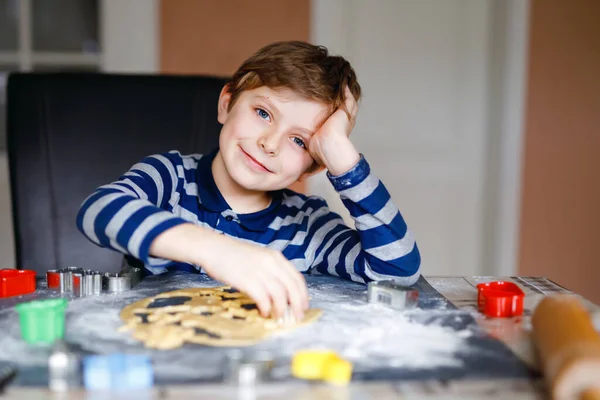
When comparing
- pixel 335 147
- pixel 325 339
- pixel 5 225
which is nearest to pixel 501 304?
pixel 325 339

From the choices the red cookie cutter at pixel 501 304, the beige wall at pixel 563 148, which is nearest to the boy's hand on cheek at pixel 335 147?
the red cookie cutter at pixel 501 304

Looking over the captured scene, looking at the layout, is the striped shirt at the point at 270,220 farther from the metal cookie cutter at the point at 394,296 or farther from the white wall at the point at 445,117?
the white wall at the point at 445,117

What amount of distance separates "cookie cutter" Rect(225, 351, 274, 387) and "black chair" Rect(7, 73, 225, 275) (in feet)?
2.83

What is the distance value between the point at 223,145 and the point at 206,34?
140 cm

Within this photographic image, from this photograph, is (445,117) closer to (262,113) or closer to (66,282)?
(262,113)

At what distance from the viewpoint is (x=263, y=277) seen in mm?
763

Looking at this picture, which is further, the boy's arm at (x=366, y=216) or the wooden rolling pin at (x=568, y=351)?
the boy's arm at (x=366, y=216)

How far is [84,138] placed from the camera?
4.50 feet

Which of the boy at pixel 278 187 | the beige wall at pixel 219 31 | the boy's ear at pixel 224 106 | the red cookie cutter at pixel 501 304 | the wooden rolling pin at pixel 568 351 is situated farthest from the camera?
the beige wall at pixel 219 31

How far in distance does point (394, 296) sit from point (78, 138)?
815 millimetres

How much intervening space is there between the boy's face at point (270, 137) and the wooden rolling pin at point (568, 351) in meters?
0.49

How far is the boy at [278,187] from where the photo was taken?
2.98 ft

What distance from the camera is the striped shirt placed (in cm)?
85

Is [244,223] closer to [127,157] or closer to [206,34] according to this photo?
[127,157]
